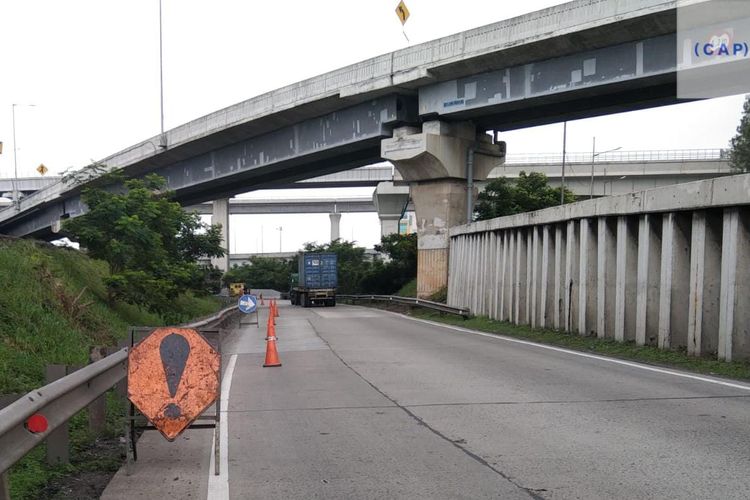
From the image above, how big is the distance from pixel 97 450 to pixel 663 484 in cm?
512

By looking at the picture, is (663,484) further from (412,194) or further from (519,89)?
(412,194)

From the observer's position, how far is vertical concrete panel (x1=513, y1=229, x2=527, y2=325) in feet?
70.0

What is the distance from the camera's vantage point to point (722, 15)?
18750 millimetres

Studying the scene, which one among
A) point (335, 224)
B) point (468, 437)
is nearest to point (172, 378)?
point (468, 437)

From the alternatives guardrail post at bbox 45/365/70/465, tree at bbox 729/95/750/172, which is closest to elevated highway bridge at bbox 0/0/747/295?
guardrail post at bbox 45/365/70/465

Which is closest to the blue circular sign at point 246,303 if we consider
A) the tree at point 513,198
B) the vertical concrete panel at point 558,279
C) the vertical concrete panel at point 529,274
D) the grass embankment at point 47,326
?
the grass embankment at point 47,326

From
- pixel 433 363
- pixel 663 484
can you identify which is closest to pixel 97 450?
pixel 663 484

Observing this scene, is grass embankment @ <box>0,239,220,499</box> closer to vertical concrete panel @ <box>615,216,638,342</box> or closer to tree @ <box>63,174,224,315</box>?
tree @ <box>63,174,224,315</box>

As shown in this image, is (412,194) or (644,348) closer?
(644,348)

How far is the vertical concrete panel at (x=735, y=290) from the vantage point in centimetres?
1160

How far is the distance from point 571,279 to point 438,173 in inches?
512

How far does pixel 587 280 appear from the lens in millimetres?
16969

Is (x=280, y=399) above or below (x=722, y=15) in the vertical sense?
below

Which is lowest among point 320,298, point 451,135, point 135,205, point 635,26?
point 320,298
